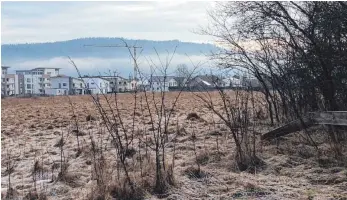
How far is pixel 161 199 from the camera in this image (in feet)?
19.5

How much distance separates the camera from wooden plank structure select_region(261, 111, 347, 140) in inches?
292

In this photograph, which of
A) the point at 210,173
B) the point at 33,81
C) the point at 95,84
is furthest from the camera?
the point at 33,81

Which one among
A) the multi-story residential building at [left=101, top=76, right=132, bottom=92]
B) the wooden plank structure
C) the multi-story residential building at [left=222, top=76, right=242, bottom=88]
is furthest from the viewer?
the multi-story residential building at [left=222, top=76, right=242, bottom=88]

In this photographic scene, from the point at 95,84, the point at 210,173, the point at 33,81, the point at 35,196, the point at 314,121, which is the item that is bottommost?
the point at 35,196

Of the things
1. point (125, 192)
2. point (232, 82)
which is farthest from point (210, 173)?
point (232, 82)

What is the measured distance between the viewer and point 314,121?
27.7 ft

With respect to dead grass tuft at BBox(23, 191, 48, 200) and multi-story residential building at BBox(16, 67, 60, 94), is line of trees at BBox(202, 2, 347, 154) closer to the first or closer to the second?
dead grass tuft at BBox(23, 191, 48, 200)

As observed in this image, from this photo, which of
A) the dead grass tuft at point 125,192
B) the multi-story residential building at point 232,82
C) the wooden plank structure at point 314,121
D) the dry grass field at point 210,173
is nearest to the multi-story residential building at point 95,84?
the dry grass field at point 210,173

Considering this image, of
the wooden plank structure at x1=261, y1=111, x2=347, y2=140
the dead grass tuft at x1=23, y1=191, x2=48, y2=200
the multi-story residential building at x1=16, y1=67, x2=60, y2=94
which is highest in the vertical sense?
the multi-story residential building at x1=16, y1=67, x2=60, y2=94

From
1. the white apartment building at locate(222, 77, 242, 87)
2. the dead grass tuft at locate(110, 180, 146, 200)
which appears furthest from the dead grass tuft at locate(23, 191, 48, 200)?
the white apartment building at locate(222, 77, 242, 87)

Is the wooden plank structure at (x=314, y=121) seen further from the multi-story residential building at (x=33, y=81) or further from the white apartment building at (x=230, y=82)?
the multi-story residential building at (x=33, y=81)

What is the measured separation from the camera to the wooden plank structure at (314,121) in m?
7.41

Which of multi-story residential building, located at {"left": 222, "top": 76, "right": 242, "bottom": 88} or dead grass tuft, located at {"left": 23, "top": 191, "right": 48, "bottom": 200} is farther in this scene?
multi-story residential building, located at {"left": 222, "top": 76, "right": 242, "bottom": 88}

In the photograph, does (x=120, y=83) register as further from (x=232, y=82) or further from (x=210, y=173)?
(x=232, y=82)
